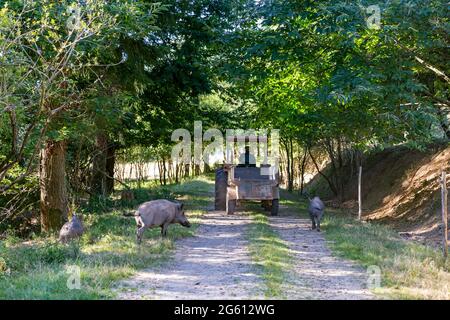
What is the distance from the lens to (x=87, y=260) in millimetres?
9289

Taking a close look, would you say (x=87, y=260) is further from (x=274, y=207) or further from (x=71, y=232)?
(x=274, y=207)

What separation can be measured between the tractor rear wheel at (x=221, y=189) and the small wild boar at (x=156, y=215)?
256 inches

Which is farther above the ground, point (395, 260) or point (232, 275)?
point (395, 260)

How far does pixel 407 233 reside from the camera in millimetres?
15367

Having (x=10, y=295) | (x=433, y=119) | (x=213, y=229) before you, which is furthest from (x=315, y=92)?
(x=10, y=295)

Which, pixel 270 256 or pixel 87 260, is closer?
pixel 87 260

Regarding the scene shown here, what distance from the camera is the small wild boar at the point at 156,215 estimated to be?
1171 centimetres

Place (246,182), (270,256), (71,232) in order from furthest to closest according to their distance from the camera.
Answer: (246,182), (71,232), (270,256)

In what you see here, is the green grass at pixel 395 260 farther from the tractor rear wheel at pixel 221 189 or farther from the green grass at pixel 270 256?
the tractor rear wheel at pixel 221 189

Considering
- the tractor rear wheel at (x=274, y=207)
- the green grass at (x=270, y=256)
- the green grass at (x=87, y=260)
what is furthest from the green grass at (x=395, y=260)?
the tractor rear wheel at (x=274, y=207)

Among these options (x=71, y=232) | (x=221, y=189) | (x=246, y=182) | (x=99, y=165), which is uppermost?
(x=99, y=165)

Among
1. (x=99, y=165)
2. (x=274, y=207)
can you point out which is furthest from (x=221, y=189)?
(x=99, y=165)

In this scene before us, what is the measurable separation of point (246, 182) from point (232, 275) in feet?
29.2

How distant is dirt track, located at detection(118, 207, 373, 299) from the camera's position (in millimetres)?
7434
